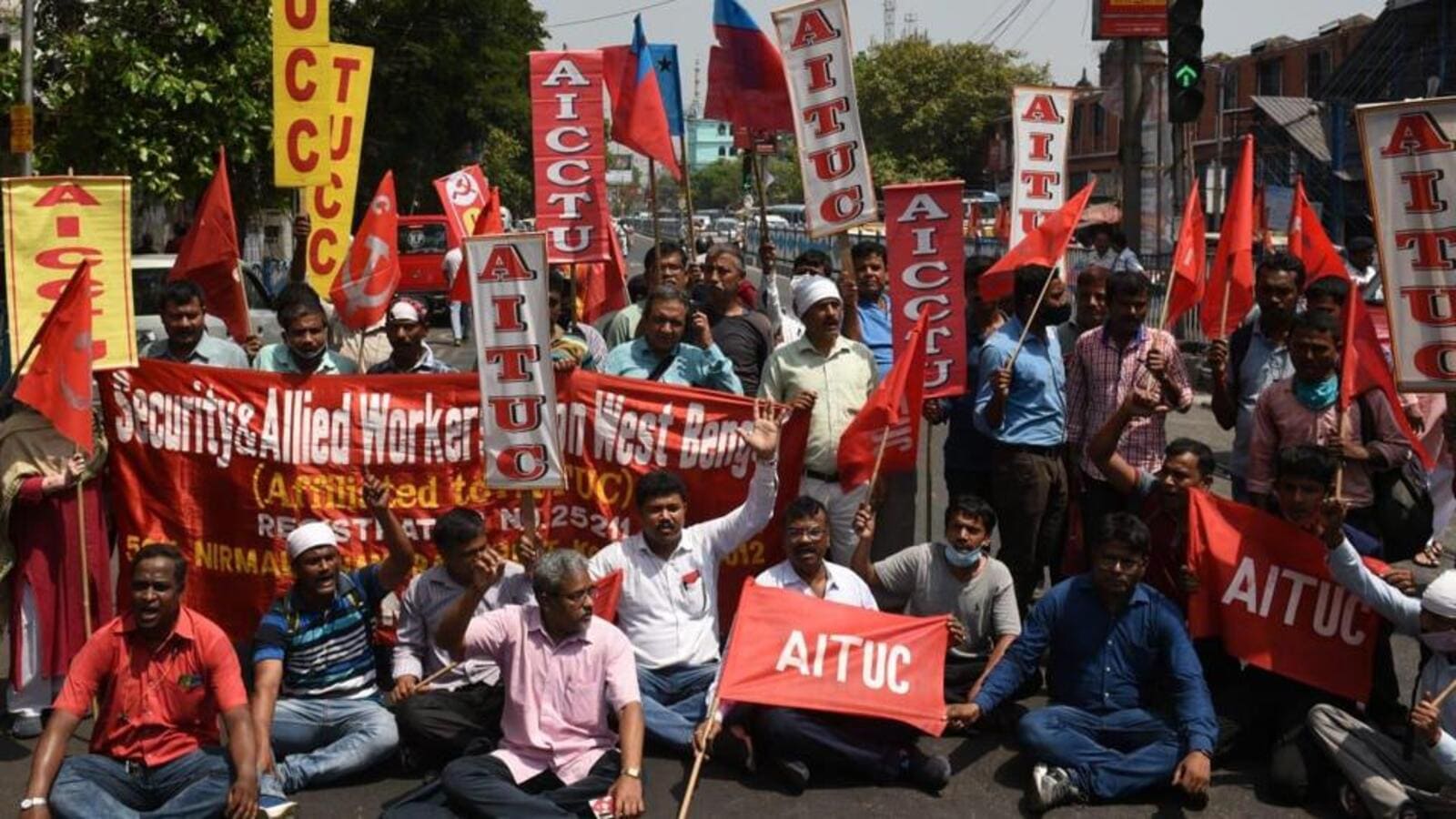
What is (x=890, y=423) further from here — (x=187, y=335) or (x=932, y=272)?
(x=187, y=335)

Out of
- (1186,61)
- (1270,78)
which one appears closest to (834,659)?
(1186,61)

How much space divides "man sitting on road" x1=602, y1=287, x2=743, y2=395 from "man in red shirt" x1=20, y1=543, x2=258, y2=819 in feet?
8.37

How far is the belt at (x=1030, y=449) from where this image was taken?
7.02 meters

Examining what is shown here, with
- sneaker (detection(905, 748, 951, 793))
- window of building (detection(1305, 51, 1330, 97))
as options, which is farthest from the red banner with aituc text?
window of building (detection(1305, 51, 1330, 97))

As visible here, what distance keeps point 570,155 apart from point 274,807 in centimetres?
419

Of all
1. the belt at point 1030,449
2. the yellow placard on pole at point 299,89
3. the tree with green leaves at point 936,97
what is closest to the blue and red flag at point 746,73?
the yellow placard on pole at point 299,89

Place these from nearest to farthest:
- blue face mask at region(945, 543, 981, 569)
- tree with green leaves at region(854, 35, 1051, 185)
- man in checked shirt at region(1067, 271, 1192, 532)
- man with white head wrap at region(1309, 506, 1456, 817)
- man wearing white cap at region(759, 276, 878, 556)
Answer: man with white head wrap at region(1309, 506, 1456, 817) → blue face mask at region(945, 543, 981, 569) → man in checked shirt at region(1067, 271, 1192, 532) → man wearing white cap at region(759, 276, 878, 556) → tree with green leaves at region(854, 35, 1051, 185)

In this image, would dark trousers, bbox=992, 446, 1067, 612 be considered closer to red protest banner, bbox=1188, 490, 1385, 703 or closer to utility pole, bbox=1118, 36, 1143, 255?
red protest banner, bbox=1188, 490, 1385, 703

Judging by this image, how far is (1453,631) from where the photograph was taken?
17.5ft

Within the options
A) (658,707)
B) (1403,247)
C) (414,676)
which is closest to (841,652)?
(658,707)

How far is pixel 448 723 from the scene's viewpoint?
232 inches

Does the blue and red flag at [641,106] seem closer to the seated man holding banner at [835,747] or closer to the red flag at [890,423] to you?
the red flag at [890,423]

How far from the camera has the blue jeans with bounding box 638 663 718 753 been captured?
6141 millimetres

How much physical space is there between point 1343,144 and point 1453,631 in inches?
1248
